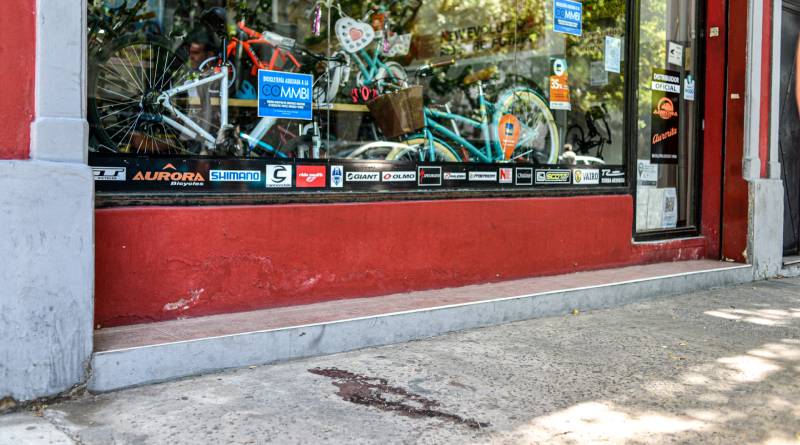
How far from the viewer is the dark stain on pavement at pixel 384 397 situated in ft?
12.4

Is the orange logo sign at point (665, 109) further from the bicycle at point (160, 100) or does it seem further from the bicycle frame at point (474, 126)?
the bicycle at point (160, 100)

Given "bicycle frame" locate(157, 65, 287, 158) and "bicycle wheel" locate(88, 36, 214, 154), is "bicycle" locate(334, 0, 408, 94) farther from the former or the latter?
"bicycle wheel" locate(88, 36, 214, 154)

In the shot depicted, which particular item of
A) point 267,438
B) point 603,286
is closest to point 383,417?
point 267,438

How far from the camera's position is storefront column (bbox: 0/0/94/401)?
3.74m

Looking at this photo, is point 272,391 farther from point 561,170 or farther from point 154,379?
point 561,170

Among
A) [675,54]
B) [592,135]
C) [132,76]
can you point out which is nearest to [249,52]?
[132,76]

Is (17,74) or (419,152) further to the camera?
(419,152)

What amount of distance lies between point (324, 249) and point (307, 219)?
0.88 ft

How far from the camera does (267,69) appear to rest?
574 cm

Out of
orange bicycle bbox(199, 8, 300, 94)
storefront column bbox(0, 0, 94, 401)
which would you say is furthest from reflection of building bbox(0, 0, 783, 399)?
orange bicycle bbox(199, 8, 300, 94)

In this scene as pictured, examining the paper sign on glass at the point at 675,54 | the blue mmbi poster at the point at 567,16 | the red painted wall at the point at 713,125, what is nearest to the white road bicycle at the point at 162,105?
the blue mmbi poster at the point at 567,16

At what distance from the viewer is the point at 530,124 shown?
24.9 feet

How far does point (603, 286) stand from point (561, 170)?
137 centimetres

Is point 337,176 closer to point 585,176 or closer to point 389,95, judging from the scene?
point 389,95
